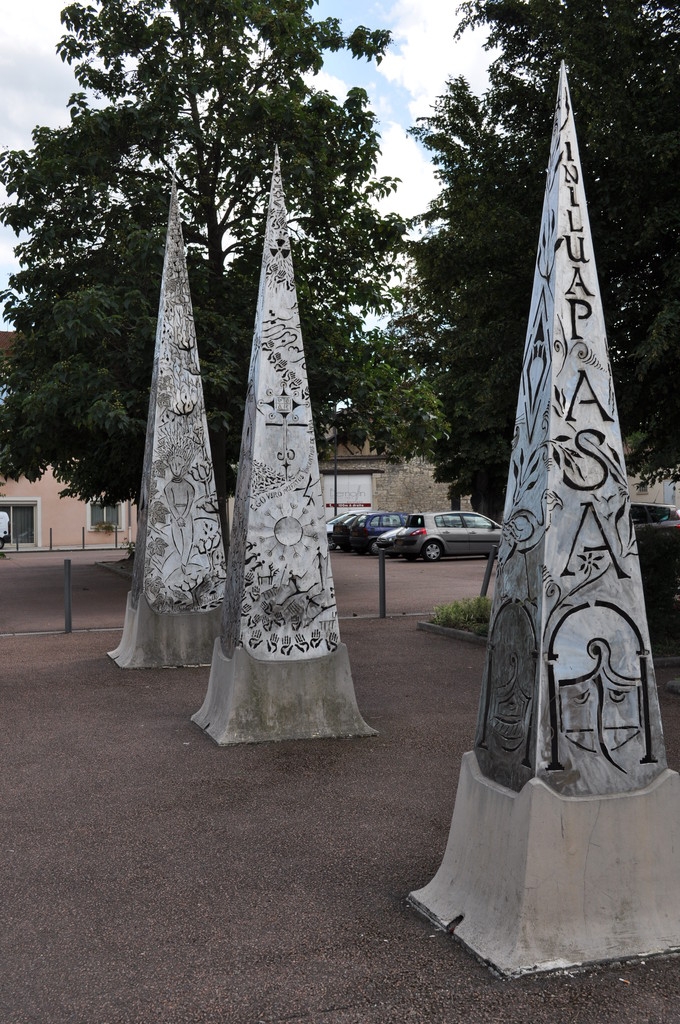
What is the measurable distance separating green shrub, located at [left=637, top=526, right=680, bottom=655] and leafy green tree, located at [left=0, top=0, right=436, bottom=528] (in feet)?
26.9

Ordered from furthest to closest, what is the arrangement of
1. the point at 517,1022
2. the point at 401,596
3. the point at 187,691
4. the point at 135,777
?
the point at 401,596, the point at 187,691, the point at 135,777, the point at 517,1022

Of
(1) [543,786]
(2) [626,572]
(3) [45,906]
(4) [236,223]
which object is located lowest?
(3) [45,906]

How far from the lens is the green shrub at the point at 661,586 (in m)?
11.4

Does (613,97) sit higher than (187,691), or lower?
higher

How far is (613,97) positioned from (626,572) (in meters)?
7.49

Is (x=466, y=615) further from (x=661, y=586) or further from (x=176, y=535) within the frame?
(x=176, y=535)

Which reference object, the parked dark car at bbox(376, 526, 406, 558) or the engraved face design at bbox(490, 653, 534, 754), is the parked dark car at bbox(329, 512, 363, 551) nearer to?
the parked dark car at bbox(376, 526, 406, 558)

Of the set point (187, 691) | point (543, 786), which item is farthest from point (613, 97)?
point (543, 786)

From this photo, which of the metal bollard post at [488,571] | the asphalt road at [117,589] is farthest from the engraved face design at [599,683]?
the asphalt road at [117,589]

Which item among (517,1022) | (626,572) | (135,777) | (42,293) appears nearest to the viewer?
(517,1022)

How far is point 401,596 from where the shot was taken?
19.9 metres

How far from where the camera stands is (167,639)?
10969 millimetres

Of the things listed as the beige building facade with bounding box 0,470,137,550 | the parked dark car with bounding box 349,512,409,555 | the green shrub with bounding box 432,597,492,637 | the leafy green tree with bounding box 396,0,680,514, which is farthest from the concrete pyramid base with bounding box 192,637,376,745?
the beige building facade with bounding box 0,470,137,550

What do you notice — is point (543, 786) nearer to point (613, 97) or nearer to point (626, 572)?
point (626, 572)
